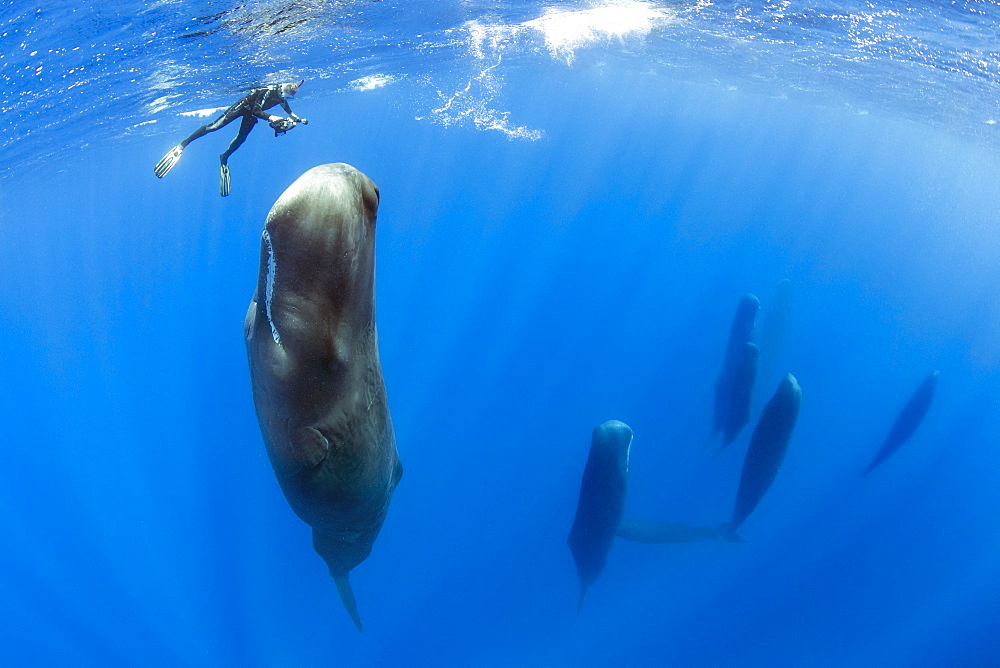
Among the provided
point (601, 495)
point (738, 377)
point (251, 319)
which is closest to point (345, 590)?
point (601, 495)

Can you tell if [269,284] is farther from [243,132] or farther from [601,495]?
[601,495]

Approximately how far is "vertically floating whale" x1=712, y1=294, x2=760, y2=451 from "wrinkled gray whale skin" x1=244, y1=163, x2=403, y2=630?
844cm

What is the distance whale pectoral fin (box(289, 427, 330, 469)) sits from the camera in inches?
94.9

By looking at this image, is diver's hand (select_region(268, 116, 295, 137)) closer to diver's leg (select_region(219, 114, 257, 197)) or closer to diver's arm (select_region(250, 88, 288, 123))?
diver's leg (select_region(219, 114, 257, 197))

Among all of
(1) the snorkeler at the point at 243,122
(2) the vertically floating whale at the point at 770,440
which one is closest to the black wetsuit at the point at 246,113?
(1) the snorkeler at the point at 243,122

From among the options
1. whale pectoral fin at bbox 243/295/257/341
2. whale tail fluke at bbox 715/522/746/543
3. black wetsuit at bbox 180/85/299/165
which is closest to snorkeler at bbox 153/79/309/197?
black wetsuit at bbox 180/85/299/165

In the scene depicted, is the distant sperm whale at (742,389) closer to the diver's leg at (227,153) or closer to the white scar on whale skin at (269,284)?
the diver's leg at (227,153)

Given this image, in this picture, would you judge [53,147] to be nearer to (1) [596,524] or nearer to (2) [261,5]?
(2) [261,5]

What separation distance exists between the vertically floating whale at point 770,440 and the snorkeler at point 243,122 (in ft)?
24.4

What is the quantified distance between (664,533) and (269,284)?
10.6 meters

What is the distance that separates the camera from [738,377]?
33.4ft

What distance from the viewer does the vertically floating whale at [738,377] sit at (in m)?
10.1

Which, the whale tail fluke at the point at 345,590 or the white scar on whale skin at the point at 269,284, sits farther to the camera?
the whale tail fluke at the point at 345,590

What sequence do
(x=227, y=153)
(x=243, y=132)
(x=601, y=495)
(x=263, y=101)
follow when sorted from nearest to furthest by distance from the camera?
1. (x=227, y=153)
2. (x=243, y=132)
3. (x=601, y=495)
4. (x=263, y=101)
